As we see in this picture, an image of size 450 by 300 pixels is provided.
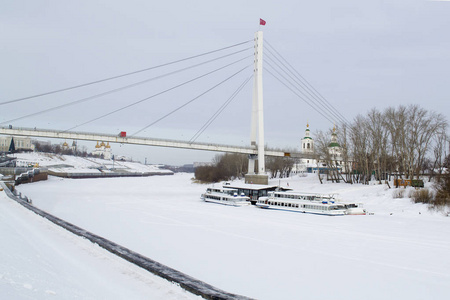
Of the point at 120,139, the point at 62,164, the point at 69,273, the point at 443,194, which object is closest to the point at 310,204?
the point at 443,194

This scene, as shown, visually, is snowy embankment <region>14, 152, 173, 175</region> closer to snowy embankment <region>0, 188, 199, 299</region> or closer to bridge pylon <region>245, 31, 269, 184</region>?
bridge pylon <region>245, 31, 269, 184</region>

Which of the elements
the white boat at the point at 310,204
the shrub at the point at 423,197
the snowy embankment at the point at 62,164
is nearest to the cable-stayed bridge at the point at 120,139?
the white boat at the point at 310,204

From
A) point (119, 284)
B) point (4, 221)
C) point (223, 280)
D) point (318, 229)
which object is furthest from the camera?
point (318, 229)

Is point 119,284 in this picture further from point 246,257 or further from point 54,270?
point 246,257

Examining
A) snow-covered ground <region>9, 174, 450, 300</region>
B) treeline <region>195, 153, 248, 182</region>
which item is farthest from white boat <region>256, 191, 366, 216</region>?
treeline <region>195, 153, 248, 182</region>

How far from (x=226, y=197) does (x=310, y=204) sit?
10.4 meters

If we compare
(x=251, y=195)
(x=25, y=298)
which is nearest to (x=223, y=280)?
(x=25, y=298)

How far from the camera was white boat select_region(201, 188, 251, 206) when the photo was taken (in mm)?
39688

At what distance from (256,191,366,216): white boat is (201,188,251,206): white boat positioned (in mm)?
2184

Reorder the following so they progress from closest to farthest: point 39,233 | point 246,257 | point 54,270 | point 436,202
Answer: point 54,270, point 246,257, point 39,233, point 436,202

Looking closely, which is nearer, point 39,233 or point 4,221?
point 39,233

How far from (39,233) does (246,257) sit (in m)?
8.57

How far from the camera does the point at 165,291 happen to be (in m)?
7.99

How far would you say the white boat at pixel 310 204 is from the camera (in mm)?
32000
